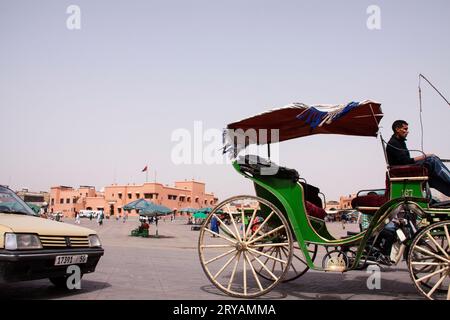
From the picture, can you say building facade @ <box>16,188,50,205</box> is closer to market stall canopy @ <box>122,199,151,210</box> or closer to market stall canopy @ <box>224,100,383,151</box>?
market stall canopy @ <box>122,199,151,210</box>

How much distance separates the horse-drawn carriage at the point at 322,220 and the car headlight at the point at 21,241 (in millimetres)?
2162

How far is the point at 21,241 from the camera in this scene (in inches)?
184

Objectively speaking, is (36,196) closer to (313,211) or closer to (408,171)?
(313,211)

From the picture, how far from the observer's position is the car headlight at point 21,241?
15.0 ft

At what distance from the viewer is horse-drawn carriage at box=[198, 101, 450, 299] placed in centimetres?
493

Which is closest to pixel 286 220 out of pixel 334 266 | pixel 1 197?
pixel 334 266

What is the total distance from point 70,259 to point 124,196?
99120 mm

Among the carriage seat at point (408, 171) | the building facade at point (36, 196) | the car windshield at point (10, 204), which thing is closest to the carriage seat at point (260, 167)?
the carriage seat at point (408, 171)

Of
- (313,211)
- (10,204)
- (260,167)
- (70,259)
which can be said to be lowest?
(70,259)

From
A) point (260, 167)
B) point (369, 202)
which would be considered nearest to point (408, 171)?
point (369, 202)

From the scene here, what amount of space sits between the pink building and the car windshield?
8765 centimetres

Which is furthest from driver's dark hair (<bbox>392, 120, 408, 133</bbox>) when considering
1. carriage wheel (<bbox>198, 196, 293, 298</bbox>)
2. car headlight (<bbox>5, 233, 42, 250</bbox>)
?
car headlight (<bbox>5, 233, 42, 250</bbox>)

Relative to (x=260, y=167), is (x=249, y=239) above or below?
below
